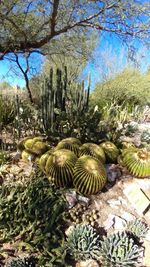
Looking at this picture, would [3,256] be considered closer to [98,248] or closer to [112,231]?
[98,248]

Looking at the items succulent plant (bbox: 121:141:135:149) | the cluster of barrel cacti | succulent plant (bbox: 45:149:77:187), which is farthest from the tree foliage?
succulent plant (bbox: 45:149:77:187)

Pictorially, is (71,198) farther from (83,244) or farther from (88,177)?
(83,244)

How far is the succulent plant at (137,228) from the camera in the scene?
10.7 ft

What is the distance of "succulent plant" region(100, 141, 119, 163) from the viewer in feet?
14.8

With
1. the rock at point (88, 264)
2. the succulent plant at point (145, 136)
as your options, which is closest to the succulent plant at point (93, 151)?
the succulent plant at point (145, 136)

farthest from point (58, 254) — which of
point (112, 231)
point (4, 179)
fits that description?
point (4, 179)

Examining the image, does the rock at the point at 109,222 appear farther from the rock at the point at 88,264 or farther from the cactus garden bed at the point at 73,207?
the rock at the point at 88,264

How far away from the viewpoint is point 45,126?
17.5 ft

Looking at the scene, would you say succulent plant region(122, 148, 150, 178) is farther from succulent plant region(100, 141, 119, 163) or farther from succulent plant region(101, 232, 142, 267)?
succulent plant region(101, 232, 142, 267)

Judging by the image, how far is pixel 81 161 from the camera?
3.82m

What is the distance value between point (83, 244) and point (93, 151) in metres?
1.59

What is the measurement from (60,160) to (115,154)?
1.13m

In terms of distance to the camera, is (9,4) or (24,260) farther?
(9,4)

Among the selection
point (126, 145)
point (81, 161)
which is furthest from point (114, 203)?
point (126, 145)
